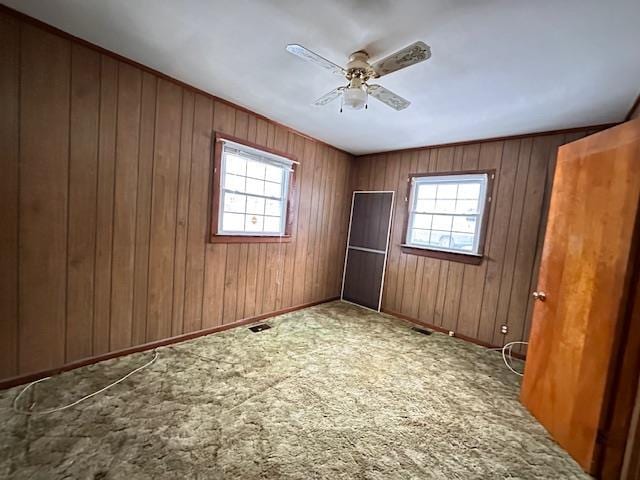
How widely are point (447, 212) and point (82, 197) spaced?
386 cm

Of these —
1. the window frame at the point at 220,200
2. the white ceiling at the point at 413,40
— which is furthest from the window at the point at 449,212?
the window frame at the point at 220,200

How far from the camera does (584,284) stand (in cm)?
169

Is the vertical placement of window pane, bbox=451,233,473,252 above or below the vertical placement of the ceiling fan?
below

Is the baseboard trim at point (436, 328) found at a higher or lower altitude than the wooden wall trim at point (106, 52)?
lower

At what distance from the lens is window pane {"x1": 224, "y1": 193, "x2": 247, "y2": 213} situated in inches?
118

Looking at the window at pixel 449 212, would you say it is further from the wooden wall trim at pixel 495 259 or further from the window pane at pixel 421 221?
the wooden wall trim at pixel 495 259

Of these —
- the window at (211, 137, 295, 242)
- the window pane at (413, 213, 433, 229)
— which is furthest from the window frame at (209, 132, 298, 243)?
the window pane at (413, 213, 433, 229)

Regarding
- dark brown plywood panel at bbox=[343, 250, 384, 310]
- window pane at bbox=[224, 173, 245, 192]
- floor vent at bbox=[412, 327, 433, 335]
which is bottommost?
floor vent at bbox=[412, 327, 433, 335]

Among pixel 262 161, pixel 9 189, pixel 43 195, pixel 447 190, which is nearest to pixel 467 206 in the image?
pixel 447 190

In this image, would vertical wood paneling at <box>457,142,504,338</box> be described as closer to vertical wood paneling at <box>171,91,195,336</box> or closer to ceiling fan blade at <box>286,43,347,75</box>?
ceiling fan blade at <box>286,43,347,75</box>

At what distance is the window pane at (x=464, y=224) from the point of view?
133 inches

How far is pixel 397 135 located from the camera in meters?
3.39

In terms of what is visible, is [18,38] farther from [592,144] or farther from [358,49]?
[592,144]

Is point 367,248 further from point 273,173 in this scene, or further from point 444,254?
point 273,173
